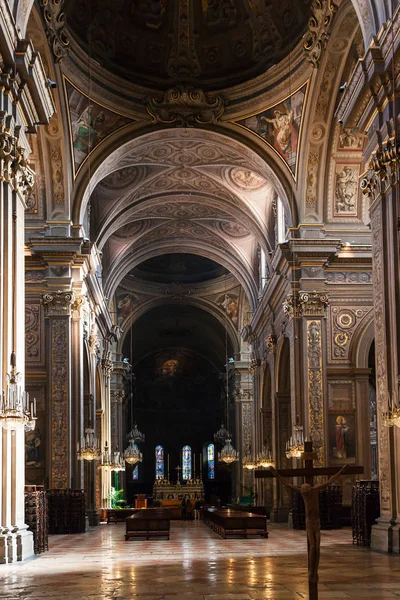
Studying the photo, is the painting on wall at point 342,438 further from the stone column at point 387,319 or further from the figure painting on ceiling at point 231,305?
the figure painting on ceiling at point 231,305

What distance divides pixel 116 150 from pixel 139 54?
8.38ft

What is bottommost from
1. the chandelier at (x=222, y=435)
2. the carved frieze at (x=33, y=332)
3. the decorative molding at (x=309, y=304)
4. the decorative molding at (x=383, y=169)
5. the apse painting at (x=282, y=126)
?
the chandelier at (x=222, y=435)

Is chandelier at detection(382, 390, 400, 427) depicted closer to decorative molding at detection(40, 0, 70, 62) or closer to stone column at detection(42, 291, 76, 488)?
stone column at detection(42, 291, 76, 488)

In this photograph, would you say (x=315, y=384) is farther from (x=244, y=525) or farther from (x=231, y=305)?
(x=231, y=305)

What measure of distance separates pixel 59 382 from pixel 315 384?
6606mm

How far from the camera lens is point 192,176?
28.3 metres

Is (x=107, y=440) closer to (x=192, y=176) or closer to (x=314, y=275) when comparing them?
(x=192, y=176)

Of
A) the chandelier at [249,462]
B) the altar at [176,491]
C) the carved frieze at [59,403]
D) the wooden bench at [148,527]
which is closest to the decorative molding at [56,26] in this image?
the carved frieze at [59,403]

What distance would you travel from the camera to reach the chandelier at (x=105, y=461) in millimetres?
32156

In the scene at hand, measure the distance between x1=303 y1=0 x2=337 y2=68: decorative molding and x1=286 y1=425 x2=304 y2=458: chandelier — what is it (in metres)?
8.97

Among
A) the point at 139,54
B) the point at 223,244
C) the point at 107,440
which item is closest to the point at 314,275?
the point at 139,54

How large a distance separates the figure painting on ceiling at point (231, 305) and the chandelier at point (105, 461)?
34.5 ft

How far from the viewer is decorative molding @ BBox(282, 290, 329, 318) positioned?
23.6 meters

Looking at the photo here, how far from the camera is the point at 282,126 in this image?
23688mm
